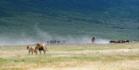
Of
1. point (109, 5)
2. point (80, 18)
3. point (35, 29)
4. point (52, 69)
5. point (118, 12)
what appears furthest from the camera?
point (109, 5)

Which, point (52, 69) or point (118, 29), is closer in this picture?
point (52, 69)

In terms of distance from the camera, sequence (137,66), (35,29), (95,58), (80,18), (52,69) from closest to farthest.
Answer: (52,69), (137,66), (95,58), (35,29), (80,18)

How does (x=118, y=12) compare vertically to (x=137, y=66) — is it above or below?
above

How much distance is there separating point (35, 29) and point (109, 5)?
6892 cm

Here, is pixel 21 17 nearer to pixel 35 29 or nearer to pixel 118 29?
pixel 35 29

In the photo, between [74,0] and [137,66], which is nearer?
[137,66]

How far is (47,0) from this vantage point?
607ft

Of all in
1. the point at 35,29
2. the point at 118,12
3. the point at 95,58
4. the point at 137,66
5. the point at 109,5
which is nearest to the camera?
the point at 137,66

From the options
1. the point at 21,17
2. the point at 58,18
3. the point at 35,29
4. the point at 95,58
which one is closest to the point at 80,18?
the point at 58,18

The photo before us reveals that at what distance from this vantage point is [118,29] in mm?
148125

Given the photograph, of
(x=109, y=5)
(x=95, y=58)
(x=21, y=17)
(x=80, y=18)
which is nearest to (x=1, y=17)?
(x=21, y=17)

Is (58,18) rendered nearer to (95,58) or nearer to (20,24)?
(20,24)

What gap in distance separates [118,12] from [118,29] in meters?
35.1

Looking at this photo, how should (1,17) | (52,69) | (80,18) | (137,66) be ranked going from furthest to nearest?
(80,18) → (1,17) → (137,66) → (52,69)
